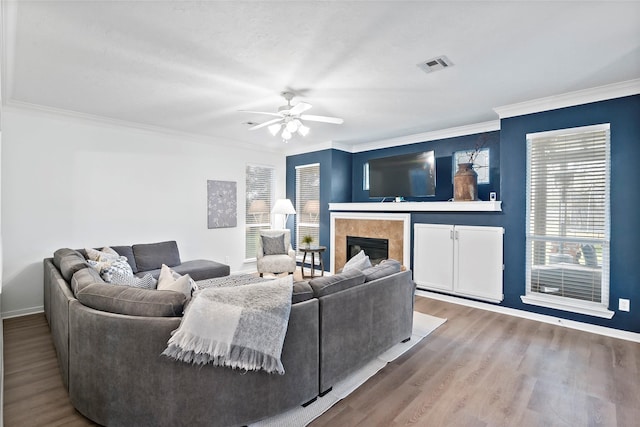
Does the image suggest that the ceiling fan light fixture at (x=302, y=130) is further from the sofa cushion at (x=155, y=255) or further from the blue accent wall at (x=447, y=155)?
the sofa cushion at (x=155, y=255)

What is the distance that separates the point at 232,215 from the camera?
19.3 feet

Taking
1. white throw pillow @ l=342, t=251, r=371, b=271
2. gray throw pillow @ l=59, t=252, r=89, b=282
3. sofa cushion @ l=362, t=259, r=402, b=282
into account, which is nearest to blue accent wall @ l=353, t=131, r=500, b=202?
sofa cushion @ l=362, t=259, r=402, b=282

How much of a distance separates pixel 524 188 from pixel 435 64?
2152mm

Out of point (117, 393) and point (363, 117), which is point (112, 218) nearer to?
point (117, 393)

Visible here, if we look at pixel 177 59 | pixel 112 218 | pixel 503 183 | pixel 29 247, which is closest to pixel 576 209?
pixel 503 183

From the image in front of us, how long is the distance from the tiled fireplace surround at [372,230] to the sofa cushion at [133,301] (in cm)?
386

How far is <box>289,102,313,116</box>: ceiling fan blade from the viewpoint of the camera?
119 inches

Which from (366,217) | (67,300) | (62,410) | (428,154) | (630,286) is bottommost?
(62,410)

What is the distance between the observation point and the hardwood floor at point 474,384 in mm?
2016

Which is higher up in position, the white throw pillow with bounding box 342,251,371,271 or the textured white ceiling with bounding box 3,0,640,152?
the textured white ceiling with bounding box 3,0,640,152

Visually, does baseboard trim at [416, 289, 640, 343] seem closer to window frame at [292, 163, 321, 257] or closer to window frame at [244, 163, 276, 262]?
window frame at [292, 163, 321, 257]

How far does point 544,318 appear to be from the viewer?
3754 mm

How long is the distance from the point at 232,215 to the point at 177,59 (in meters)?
3.51

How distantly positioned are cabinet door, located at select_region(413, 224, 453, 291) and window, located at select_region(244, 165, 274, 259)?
10.1 ft
